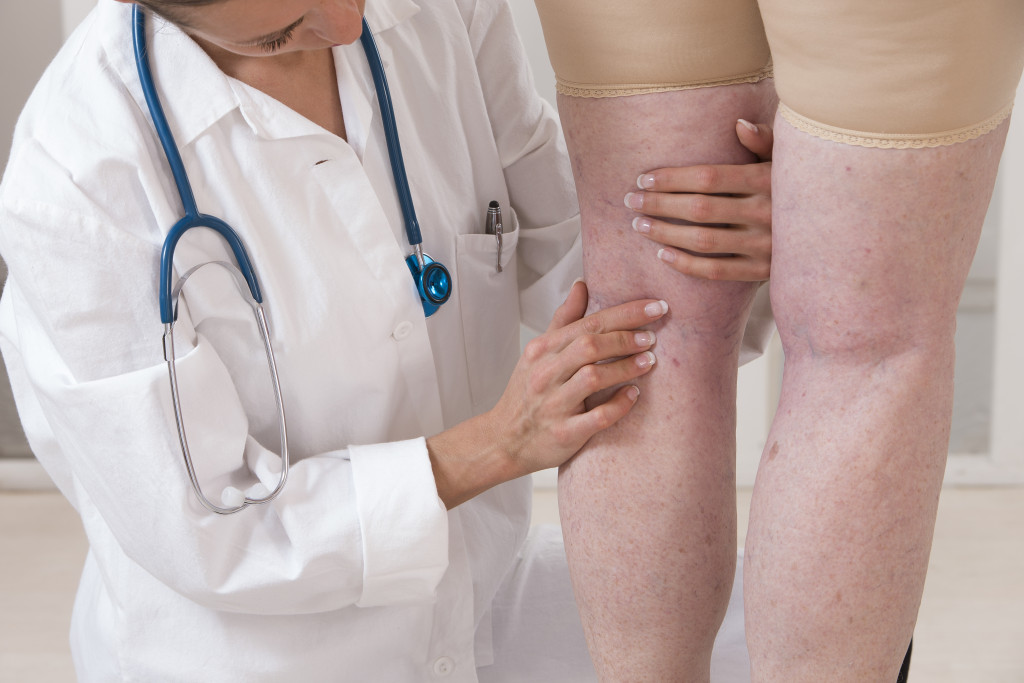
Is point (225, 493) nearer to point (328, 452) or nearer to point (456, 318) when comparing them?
point (328, 452)

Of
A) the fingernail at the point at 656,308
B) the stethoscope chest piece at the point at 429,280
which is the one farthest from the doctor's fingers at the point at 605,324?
the stethoscope chest piece at the point at 429,280

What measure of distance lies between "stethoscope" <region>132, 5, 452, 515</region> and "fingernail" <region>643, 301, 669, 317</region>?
0.23m

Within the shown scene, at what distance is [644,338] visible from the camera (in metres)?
0.82

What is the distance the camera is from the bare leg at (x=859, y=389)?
2.04ft

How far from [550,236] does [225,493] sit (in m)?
0.46

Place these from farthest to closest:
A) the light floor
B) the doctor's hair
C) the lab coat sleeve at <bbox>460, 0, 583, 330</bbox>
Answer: the light floor < the lab coat sleeve at <bbox>460, 0, 583, 330</bbox> < the doctor's hair

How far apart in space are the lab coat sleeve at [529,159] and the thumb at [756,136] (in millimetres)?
349

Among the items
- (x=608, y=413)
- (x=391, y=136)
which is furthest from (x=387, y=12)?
(x=608, y=413)

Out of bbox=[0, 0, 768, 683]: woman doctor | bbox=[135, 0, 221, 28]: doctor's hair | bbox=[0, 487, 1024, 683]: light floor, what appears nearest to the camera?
bbox=[135, 0, 221, 28]: doctor's hair

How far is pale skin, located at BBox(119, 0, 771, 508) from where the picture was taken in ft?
2.54

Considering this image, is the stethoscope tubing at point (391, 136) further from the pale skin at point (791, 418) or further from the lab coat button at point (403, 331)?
the pale skin at point (791, 418)

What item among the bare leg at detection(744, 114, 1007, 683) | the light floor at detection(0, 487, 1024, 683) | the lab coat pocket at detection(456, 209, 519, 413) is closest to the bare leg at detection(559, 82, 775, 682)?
the bare leg at detection(744, 114, 1007, 683)

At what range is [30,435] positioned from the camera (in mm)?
1009

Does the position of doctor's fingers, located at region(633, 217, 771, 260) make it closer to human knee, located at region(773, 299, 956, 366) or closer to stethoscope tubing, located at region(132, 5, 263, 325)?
human knee, located at region(773, 299, 956, 366)
